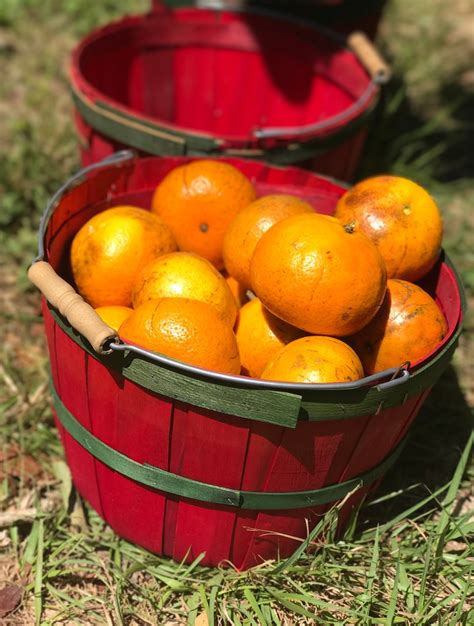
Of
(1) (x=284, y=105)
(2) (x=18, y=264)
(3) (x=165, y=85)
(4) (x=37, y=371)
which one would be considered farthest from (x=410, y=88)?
Answer: (4) (x=37, y=371)

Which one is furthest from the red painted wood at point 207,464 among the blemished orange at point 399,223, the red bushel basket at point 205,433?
the blemished orange at point 399,223

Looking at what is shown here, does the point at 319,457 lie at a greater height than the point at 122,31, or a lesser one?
lesser

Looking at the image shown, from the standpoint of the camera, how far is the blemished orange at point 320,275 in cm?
185

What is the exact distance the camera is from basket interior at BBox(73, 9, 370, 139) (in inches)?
144

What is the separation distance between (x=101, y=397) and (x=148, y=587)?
74 cm

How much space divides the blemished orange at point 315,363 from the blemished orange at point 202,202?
0.64m

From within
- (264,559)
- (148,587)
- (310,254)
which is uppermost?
(310,254)

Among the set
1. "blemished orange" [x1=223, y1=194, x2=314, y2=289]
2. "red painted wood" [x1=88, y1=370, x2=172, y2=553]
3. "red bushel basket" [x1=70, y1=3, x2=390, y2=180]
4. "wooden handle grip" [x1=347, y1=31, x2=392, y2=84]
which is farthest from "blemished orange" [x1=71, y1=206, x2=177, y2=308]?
"wooden handle grip" [x1=347, y1=31, x2=392, y2=84]

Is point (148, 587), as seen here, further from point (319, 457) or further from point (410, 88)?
point (410, 88)

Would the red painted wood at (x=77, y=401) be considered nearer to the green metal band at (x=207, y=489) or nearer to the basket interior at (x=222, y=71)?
the green metal band at (x=207, y=489)

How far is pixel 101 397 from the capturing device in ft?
6.24

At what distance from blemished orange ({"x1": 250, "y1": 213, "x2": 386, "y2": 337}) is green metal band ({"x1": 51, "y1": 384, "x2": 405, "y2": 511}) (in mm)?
463

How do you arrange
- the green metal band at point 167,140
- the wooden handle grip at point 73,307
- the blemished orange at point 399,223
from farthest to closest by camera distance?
the green metal band at point 167,140 → the blemished orange at point 399,223 → the wooden handle grip at point 73,307

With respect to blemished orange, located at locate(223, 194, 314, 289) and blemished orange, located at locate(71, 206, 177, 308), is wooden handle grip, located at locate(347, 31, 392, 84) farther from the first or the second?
blemished orange, located at locate(71, 206, 177, 308)
